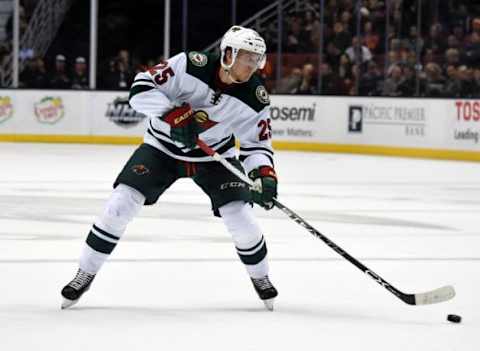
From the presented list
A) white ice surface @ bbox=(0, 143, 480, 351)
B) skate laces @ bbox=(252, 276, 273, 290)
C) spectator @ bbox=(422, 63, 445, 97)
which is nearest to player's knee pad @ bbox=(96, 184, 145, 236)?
white ice surface @ bbox=(0, 143, 480, 351)

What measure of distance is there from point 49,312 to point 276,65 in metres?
11.4

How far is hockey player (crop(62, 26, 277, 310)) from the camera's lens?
4.02 m

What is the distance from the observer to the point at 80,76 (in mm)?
15383

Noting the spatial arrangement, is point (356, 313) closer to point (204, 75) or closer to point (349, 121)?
point (204, 75)

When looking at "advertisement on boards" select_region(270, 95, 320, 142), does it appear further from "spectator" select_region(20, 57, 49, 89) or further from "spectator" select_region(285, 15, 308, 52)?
"spectator" select_region(20, 57, 49, 89)

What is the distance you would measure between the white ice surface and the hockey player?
0.20 meters

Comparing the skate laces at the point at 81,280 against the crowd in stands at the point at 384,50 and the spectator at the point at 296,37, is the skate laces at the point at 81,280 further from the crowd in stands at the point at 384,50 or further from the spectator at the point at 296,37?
the spectator at the point at 296,37

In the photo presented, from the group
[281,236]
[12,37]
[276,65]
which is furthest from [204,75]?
[12,37]

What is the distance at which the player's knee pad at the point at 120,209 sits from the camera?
4.03 meters

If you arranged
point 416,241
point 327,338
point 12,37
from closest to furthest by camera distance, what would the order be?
point 327,338, point 416,241, point 12,37

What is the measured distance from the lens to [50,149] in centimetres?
1390

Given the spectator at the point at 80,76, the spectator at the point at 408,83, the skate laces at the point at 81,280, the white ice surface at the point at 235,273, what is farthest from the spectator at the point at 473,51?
the skate laces at the point at 81,280

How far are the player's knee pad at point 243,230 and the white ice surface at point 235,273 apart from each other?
0.64ft

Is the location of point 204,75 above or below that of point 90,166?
above
